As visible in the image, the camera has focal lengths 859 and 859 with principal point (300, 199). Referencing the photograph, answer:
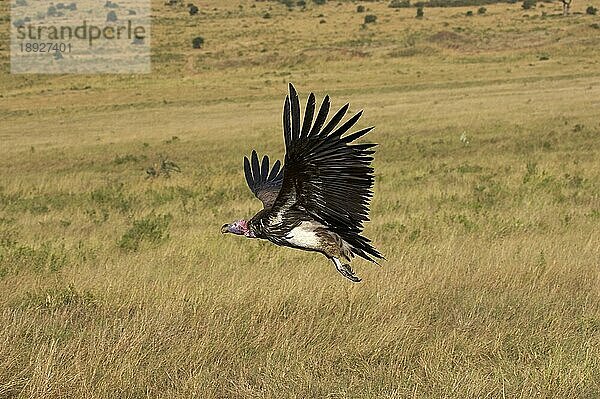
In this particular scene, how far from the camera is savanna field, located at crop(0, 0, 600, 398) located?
4938 mm

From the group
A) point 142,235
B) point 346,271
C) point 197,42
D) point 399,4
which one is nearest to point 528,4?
point 399,4

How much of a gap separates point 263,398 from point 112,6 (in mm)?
94338

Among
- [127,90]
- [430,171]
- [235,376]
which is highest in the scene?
[235,376]

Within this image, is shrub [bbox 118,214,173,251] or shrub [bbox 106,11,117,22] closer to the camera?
shrub [bbox 118,214,173,251]

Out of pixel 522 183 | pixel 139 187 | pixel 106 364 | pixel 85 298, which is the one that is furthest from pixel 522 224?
pixel 139 187

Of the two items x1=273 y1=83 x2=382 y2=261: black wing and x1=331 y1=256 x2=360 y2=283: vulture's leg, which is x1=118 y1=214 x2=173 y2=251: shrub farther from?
x1=273 y1=83 x2=382 y2=261: black wing

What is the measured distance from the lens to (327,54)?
5312 centimetres

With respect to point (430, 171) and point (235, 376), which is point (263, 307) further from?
point (430, 171)

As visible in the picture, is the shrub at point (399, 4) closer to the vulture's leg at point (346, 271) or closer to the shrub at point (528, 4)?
the shrub at point (528, 4)

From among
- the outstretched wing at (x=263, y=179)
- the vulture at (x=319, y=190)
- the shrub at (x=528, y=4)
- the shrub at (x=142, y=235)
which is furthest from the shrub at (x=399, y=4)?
the vulture at (x=319, y=190)

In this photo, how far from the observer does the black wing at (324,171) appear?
4.09 meters

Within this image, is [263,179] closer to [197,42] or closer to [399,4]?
[197,42]

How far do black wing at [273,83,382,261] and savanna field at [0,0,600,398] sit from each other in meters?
1.06

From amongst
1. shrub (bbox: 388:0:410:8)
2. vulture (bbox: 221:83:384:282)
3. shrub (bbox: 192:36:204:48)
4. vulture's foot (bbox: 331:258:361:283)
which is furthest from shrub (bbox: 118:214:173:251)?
shrub (bbox: 388:0:410:8)
